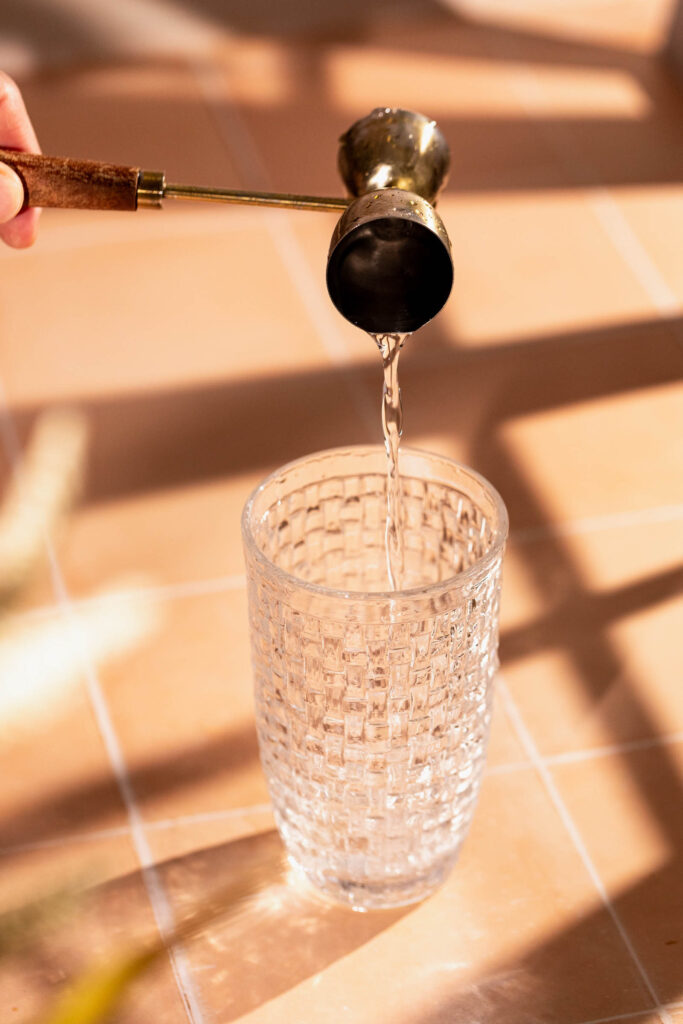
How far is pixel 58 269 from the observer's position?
1.82m

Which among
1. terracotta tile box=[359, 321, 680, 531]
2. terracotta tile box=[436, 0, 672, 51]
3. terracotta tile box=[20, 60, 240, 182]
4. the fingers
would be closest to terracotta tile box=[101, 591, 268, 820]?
terracotta tile box=[359, 321, 680, 531]

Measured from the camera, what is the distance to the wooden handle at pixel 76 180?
84 centimetres

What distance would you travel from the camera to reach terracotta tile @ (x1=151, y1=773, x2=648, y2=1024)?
0.98 metres

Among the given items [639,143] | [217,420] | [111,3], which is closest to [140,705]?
[217,420]

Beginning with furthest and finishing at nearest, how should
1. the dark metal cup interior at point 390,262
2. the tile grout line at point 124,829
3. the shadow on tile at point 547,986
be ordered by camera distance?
the tile grout line at point 124,829 < the shadow on tile at point 547,986 < the dark metal cup interior at point 390,262

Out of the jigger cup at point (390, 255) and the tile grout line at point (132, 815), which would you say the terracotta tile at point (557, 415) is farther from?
the jigger cup at point (390, 255)

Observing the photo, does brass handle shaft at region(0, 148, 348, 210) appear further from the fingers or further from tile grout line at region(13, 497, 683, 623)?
tile grout line at region(13, 497, 683, 623)

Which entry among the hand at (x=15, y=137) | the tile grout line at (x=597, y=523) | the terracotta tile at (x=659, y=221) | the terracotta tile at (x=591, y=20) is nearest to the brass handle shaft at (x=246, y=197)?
the hand at (x=15, y=137)

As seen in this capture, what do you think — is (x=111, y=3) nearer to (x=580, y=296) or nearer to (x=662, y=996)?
(x=580, y=296)

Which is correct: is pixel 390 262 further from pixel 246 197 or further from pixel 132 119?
pixel 132 119

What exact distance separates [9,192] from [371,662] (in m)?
0.37

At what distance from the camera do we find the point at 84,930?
3.39 feet

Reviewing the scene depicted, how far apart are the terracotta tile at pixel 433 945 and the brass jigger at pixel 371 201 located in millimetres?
459

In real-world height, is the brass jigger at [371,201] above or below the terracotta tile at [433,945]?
above
